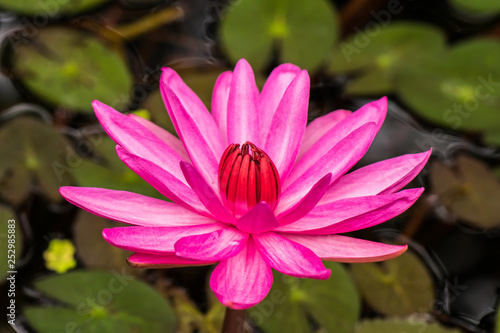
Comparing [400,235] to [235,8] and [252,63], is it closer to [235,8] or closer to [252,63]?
[252,63]

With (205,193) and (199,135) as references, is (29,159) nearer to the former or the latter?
(199,135)

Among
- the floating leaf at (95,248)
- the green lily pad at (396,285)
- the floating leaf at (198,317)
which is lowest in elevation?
the floating leaf at (198,317)

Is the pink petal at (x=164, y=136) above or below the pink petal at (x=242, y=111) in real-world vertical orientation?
below

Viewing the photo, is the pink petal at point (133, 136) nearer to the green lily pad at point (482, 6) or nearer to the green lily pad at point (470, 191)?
the green lily pad at point (470, 191)

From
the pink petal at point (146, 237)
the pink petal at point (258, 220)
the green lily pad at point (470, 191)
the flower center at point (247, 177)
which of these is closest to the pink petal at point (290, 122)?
the flower center at point (247, 177)

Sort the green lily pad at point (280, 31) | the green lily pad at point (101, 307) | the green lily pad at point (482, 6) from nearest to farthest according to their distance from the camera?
1. the green lily pad at point (101, 307)
2. the green lily pad at point (280, 31)
3. the green lily pad at point (482, 6)

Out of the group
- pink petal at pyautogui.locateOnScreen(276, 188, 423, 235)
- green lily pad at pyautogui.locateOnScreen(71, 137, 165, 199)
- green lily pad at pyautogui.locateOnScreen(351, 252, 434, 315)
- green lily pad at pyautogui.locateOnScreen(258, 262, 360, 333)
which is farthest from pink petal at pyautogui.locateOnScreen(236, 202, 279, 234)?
green lily pad at pyautogui.locateOnScreen(351, 252, 434, 315)
